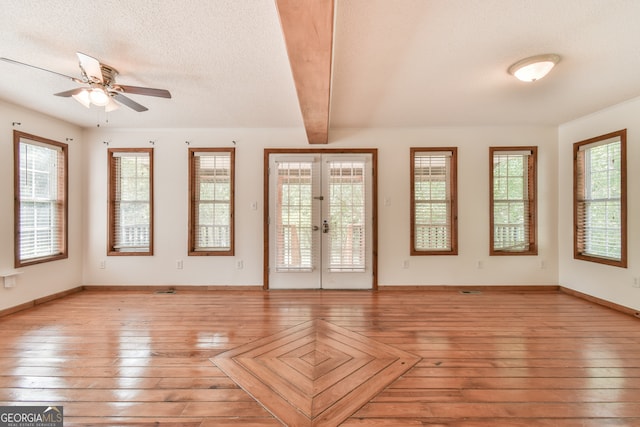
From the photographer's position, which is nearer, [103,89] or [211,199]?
[103,89]

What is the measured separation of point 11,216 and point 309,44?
163 inches

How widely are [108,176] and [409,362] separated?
4.85 m

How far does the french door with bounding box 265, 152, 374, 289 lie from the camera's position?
4.17 meters

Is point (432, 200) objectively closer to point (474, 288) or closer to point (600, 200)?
point (474, 288)

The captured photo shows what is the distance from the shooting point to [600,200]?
11.6 feet

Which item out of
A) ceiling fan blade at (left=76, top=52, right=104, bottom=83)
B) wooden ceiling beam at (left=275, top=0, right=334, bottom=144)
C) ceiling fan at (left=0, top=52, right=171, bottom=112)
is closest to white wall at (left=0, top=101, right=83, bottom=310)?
ceiling fan at (left=0, top=52, right=171, bottom=112)

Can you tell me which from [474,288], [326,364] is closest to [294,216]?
[326,364]

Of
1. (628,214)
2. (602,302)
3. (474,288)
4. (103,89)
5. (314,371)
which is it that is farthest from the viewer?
(474,288)

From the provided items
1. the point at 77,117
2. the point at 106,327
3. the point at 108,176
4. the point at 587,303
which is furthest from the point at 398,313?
the point at 77,117

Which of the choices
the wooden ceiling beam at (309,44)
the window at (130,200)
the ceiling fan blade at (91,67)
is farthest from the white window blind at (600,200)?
the window at (130,200)

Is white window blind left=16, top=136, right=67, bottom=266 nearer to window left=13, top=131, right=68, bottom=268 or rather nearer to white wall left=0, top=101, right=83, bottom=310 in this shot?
window left=13, top=131, right=68, bottom=268

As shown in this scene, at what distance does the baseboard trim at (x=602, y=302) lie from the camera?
315cm

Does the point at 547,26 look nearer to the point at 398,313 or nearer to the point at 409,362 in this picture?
the point at 409,362

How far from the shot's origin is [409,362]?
213 cm
